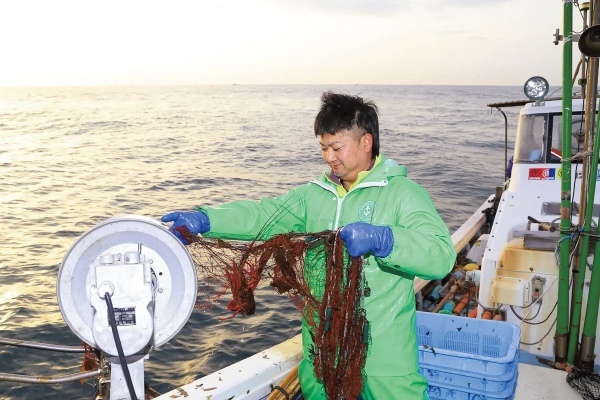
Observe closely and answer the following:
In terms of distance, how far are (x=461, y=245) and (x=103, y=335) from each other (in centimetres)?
787

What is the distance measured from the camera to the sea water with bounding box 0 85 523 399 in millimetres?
7691

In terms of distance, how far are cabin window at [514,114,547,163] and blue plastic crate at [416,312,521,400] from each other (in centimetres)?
377

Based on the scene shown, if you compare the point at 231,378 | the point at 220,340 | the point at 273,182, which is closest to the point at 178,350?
the point at 220,340

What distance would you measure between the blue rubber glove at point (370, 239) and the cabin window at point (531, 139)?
537cm

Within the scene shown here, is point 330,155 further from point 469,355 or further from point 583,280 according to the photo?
point 583,280

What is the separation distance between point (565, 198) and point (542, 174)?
8.15 ft

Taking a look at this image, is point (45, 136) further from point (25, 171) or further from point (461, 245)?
point (461, 245)

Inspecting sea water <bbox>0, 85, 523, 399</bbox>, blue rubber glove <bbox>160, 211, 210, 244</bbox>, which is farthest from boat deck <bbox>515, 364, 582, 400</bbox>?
sea water <bbox>0, 85, 523, 399</bbox>

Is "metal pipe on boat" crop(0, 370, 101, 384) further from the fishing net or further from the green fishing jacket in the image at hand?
the fishing net

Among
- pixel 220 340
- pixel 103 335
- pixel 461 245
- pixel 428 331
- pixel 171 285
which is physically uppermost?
pixel 171 285

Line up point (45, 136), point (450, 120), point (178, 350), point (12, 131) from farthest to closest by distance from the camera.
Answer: point (450, 120) < point (12, 131) < point (45, 136) < point (178, 350)

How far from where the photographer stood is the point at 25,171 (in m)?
20.5

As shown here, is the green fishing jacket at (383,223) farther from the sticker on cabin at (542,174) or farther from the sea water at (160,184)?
the sticker on cabin at (542,174)

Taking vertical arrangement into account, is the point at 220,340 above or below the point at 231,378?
below
